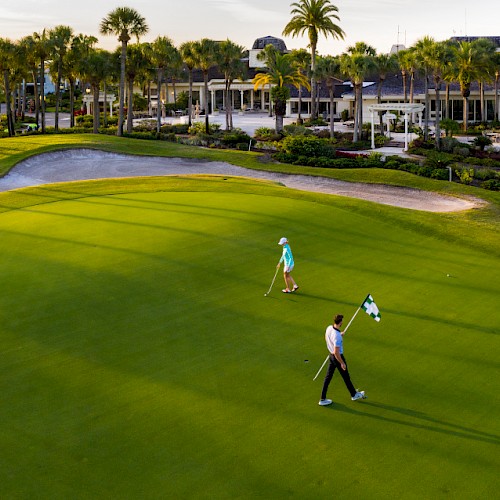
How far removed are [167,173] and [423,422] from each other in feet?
126

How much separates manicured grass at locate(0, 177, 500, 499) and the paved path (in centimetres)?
1300

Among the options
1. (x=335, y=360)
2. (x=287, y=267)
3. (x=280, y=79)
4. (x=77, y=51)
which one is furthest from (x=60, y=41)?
(x=335, y=360)

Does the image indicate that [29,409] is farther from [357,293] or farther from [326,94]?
[326,94]

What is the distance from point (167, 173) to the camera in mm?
49531

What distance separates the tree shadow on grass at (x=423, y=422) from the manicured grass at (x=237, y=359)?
0.04 metres

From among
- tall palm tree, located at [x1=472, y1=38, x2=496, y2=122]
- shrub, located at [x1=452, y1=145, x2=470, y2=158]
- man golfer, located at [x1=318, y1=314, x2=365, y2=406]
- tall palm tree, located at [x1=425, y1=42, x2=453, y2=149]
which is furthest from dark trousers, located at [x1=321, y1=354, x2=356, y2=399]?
tall palm tree, located at [x1=472, y1=38, x2=496, y2=122]

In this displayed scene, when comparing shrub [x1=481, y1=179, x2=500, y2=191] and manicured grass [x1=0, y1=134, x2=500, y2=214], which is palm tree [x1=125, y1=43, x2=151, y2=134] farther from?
shrub [x1=481, y1=179, x2=500, y2=191]

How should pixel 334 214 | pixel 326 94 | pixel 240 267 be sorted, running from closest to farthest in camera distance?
pixel 240 267
pixel 334 214
pixel 326 94

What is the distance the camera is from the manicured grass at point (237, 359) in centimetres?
1147

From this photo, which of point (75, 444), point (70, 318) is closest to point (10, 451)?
point (75, 444)

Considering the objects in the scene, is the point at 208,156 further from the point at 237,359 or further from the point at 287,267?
the point at 237,359

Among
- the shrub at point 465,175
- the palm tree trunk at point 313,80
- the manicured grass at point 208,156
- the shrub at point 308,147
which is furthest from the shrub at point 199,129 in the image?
the shrub at point 465,175

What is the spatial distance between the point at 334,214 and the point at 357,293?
358 inches

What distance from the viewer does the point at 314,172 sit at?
47938 mm
